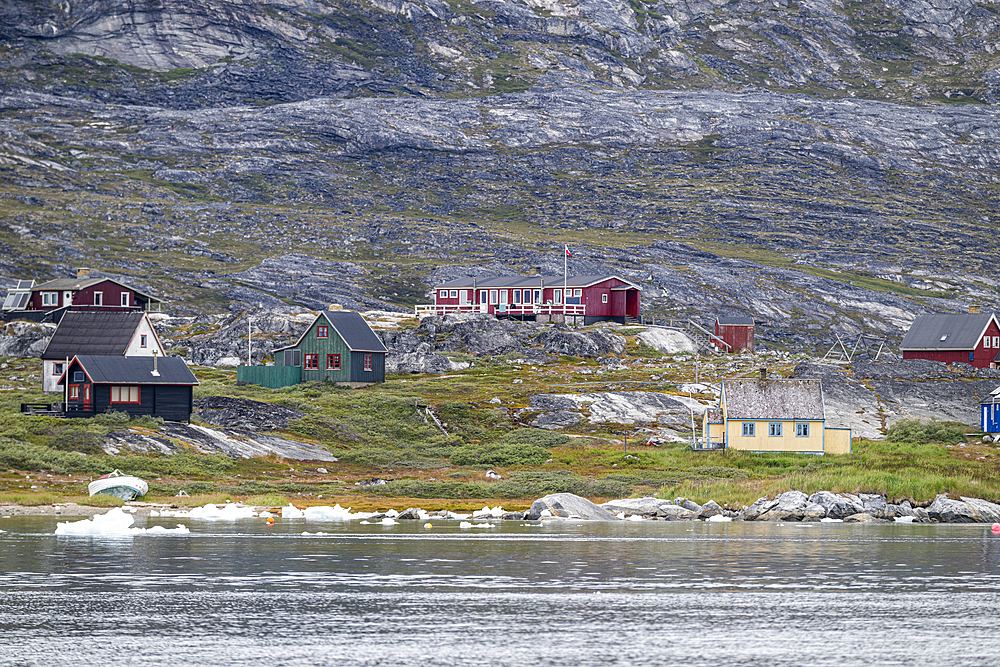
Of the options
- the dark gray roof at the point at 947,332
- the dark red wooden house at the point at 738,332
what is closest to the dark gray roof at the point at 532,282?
the dark red wooden house at the point at 738,332

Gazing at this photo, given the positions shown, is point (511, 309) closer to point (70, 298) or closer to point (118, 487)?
point (70, 298)

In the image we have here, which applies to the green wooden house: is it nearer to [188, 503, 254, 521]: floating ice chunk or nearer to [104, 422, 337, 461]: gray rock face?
[104, 422, 337, 461]: gray rock face

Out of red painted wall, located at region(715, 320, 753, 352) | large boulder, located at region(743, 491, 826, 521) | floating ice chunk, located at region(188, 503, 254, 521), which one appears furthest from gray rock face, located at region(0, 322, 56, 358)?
large boulder, located at region(743, 491, 826, 521)

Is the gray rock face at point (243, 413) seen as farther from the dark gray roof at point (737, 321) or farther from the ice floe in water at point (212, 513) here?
the dark gray roof at point (737, 321)

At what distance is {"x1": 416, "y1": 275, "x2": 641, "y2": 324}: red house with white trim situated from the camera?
135875mm

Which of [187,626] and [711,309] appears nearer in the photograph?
[187,626]

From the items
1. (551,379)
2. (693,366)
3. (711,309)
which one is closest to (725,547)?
(551,379)

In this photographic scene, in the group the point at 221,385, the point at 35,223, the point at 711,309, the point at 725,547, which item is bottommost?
the point at 725,547

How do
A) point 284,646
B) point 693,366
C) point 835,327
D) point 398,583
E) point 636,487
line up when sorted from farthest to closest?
point 835,327, point 693,366, point 636,487, point 398,583, point 284,646

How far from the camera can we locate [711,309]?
166 metres

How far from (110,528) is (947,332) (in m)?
96.3

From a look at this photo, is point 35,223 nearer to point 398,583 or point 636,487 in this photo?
point 636,487

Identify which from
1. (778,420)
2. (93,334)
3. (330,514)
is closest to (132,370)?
(93,334)

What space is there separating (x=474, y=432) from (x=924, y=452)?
30.4 m
